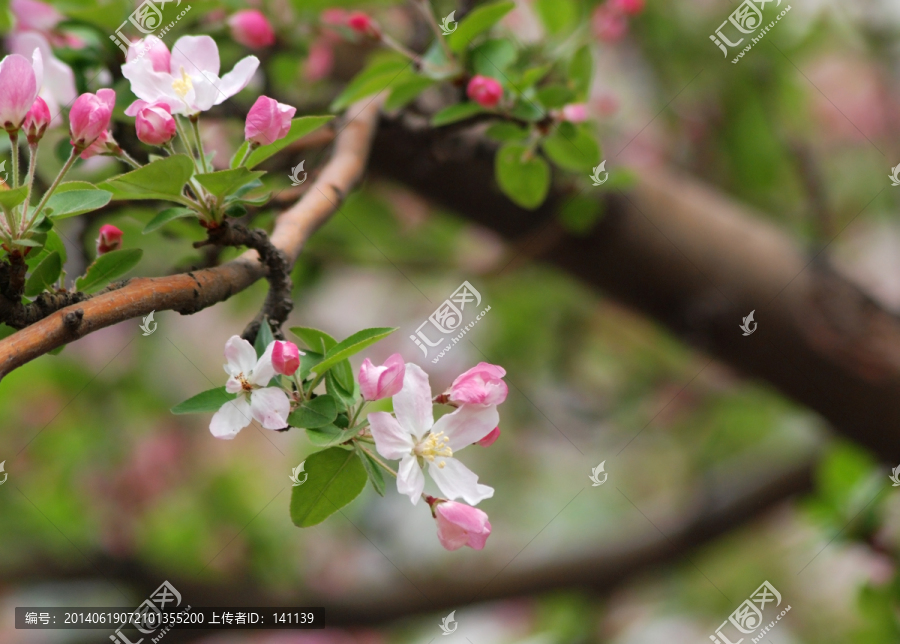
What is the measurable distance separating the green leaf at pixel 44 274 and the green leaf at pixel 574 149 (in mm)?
410

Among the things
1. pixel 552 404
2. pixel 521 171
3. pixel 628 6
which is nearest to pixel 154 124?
pixel 521 171

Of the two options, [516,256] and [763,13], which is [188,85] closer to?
[516,256]

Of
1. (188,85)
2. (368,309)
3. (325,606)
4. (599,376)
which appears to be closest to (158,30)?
(188,85)

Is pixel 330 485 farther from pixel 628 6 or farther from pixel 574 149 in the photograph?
pixel 628 6

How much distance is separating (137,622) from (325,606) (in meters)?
0.40

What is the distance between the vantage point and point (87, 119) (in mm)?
347

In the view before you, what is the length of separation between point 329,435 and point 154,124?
18 cm

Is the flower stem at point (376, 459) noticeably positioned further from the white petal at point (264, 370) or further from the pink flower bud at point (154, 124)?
the pink flower bud at point (154, 124)

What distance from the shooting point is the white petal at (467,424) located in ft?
1.21

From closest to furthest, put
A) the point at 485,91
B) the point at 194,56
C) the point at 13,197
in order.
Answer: the point at 13,197 < the point at 194,56 < the point at 485,91

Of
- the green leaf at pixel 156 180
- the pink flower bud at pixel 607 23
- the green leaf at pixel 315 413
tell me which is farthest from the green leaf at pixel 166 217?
the pink flower bud at pixel 607 23

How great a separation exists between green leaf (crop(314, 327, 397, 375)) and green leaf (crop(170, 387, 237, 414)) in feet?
0.16

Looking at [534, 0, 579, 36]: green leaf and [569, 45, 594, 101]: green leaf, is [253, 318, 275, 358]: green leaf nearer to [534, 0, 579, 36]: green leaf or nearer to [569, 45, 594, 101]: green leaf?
[569, 45, 594, 101]: green leaf

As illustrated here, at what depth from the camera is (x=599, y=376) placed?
68.9 inches
